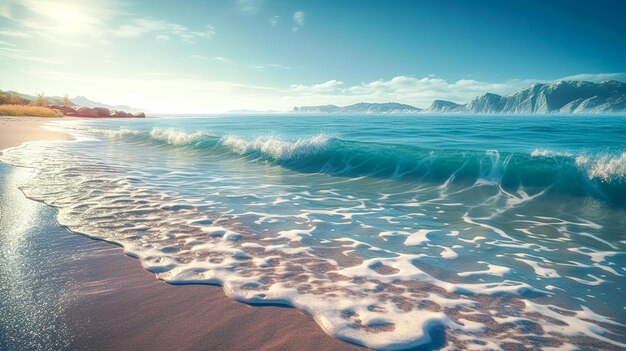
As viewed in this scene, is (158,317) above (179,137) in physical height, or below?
below

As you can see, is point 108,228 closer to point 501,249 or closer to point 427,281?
point 427,281

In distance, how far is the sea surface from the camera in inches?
123

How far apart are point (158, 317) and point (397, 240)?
3.73 m

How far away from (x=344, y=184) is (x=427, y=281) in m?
7.25

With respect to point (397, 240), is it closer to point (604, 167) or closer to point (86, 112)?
point (604, 167)

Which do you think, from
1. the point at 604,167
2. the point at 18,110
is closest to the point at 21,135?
the point at 604,167

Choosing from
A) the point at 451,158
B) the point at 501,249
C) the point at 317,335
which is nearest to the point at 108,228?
the point at 317,335

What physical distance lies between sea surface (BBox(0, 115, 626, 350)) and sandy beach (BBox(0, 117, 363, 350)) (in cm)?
20

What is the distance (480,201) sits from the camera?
8914mm

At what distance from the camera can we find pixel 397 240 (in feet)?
17.7

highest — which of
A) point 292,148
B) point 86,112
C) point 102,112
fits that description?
point 102,112

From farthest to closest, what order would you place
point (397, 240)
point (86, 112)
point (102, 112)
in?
point (102, 112)
point (86, 112)
point (397, 240)

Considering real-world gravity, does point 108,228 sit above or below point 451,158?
below

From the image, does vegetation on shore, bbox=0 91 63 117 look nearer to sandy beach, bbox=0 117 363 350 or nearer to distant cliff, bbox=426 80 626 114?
sandy beach, bbox=0 117 363 350
